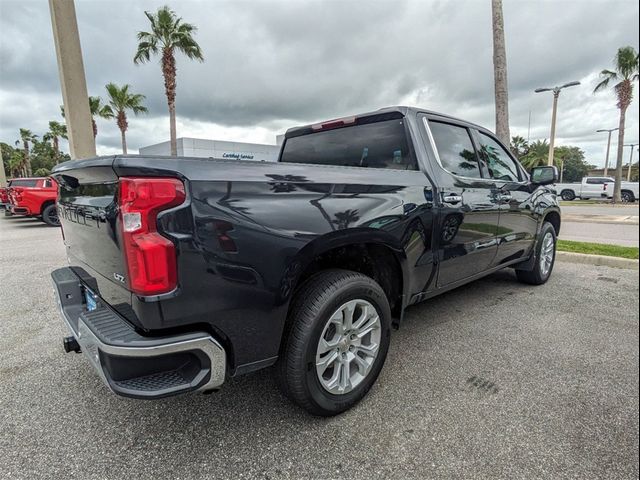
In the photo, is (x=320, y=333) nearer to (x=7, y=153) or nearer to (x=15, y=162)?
(x=15, y=162)

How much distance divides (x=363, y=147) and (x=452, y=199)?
81cm

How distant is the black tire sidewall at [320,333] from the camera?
6.54 ft

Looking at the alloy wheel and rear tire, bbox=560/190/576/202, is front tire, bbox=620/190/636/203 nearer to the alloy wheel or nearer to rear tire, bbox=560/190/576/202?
rear tire, bbox=560/190/576/202

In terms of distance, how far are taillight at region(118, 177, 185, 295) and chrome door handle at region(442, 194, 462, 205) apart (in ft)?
6.43

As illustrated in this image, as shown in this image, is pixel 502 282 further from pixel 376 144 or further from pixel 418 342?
pixel 376 144

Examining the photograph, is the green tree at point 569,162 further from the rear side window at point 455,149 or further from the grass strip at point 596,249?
the rear side window at point 455,149

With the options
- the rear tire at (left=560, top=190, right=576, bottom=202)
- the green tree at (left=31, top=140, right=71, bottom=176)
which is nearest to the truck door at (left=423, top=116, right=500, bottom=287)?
the rear tire at (left=560, top=190, right=576, bottom=202)

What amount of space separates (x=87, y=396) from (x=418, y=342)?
2.42 meters

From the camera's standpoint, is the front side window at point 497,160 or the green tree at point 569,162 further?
the green tree at point 569,162

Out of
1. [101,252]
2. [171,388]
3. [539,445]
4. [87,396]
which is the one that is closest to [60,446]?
[87,396]

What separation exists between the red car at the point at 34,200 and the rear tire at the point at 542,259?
1292 centimetres

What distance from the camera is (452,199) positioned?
289 centimetres

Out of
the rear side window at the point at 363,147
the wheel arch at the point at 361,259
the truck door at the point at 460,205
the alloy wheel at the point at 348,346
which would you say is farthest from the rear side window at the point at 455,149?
the alloy wheel at the point at 348,346

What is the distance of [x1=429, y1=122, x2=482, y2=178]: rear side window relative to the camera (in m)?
3.04
